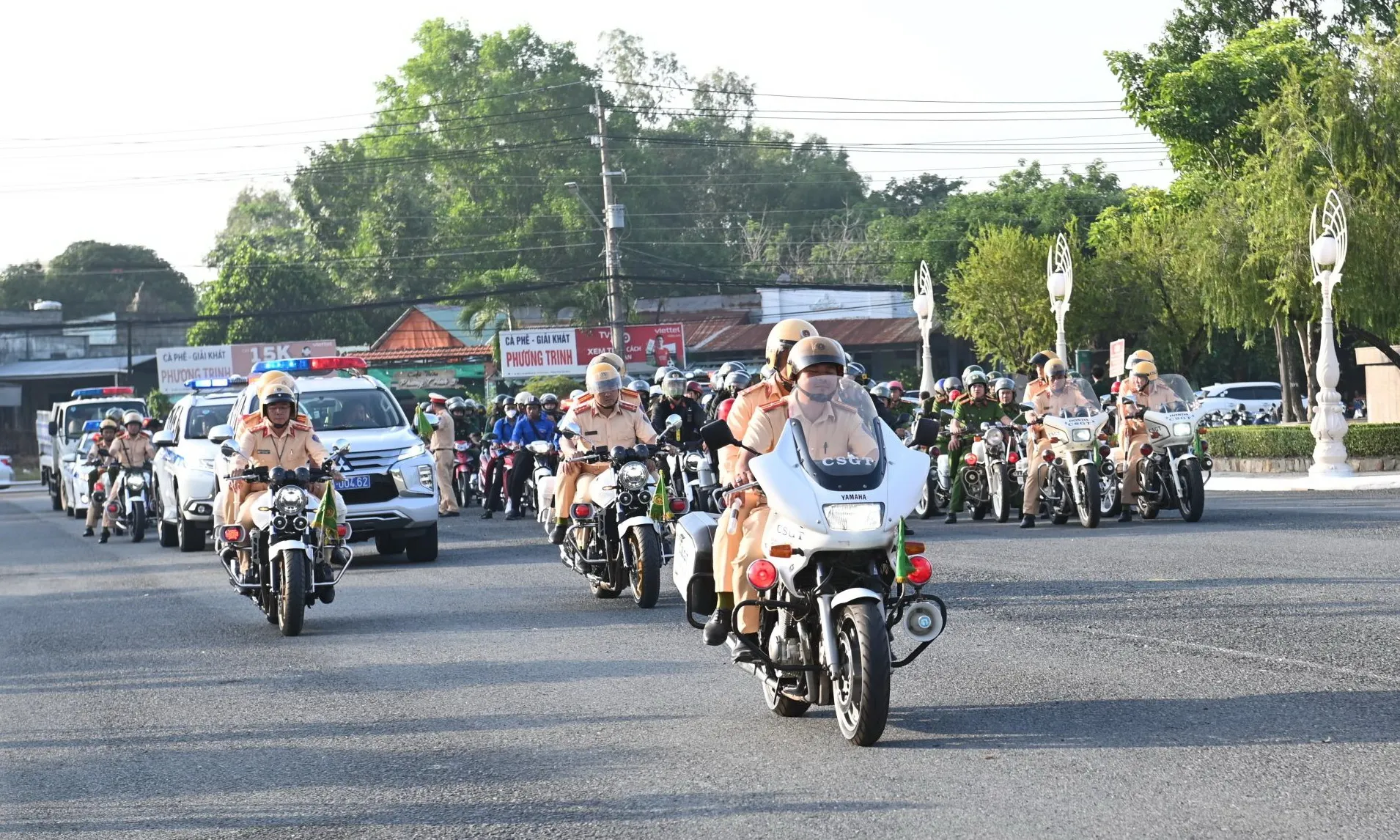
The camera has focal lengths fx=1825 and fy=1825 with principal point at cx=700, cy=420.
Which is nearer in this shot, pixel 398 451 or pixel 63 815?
pixel 63 815

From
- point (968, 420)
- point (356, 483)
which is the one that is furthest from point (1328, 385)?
point (356, 483)

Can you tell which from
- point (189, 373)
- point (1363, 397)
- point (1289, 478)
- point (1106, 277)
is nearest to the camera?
point (1289, 478)

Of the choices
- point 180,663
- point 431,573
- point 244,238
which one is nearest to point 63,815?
point 180,663

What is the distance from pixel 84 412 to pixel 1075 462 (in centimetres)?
2516

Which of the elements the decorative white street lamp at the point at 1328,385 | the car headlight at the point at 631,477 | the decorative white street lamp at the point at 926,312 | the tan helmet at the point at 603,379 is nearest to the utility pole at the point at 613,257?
the decorative white street lamp at the point at 926,312

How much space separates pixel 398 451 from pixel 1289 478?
15.5 m

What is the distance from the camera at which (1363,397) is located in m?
58.0

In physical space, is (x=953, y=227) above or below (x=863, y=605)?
above

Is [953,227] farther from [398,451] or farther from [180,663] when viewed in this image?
[180,663]

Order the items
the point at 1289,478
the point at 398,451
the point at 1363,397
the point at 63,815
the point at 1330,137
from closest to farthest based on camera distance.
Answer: the point at 63,815
the point at 398,451
the point at 1289,478
the point at 1330,137
the point at 1363,397

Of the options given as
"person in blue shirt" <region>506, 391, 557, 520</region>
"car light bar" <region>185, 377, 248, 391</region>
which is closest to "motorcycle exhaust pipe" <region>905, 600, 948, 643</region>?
"person in blue shirt" <region>506, 391, 557, 520</region>

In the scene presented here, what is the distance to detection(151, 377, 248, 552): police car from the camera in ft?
70.3

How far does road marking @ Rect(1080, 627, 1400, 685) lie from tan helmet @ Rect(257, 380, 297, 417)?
19.9 feet

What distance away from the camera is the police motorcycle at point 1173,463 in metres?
19.5
